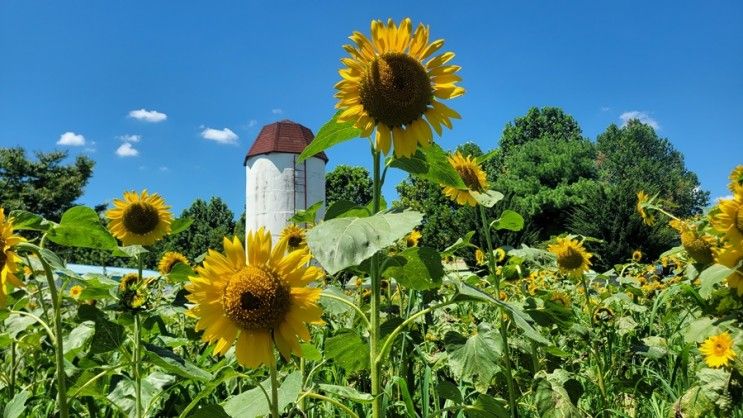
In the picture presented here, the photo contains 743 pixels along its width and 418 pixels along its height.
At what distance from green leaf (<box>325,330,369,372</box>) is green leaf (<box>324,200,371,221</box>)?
360 mm

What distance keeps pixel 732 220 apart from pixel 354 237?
1.12 m

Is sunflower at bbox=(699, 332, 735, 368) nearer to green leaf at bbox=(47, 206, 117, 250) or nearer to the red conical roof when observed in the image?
green leaf at bbox=(47, 206, 117, 250)

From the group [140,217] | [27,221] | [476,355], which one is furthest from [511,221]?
[140,217]

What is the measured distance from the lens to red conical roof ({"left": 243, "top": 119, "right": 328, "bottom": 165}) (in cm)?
2417

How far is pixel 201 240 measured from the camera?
33812mm

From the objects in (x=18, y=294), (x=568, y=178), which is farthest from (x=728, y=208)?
(x=568, y=178)

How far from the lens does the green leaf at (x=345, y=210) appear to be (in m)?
1.27

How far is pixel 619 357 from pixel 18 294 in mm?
2588

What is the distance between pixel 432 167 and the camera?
4.37 feet

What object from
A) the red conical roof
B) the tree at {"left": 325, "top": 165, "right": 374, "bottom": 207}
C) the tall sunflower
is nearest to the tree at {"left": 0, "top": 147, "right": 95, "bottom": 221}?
the red conical roof

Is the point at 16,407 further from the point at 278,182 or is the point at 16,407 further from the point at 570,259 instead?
the point at 278,182

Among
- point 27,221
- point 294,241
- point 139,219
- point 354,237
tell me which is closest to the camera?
point 354,237

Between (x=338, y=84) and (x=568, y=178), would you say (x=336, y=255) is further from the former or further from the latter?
(x=568, y=178)

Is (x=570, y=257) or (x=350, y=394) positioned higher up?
(x=570, y=257)
